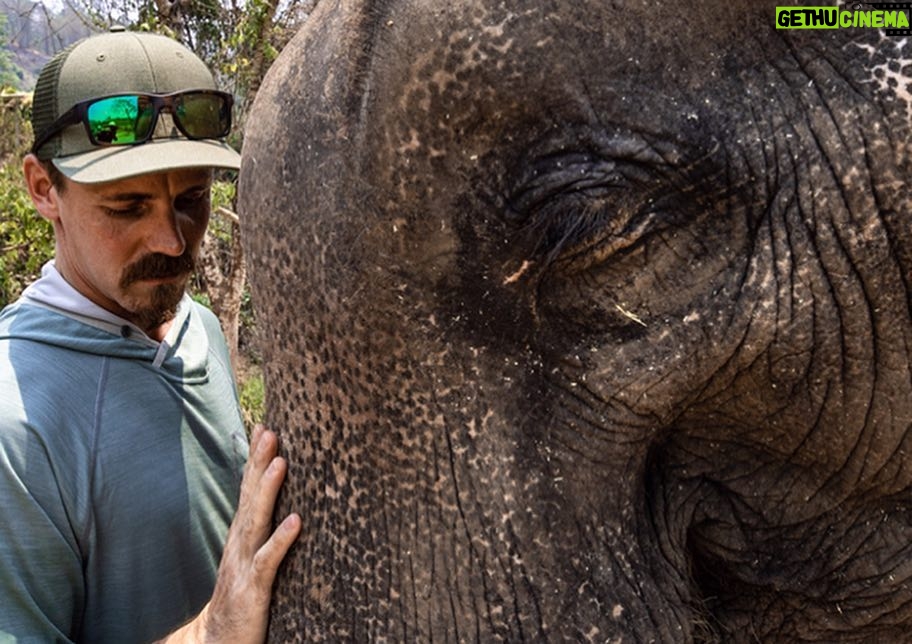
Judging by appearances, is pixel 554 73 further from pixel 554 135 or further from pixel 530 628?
pixel 530 628

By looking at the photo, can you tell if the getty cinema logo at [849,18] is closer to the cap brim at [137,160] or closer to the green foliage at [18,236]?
the cap brim at [137,160]

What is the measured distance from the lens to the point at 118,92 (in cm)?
205

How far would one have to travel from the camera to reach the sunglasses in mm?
2023

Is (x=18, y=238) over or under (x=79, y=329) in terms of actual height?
under

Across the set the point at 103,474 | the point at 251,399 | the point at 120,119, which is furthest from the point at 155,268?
the point at 251,399

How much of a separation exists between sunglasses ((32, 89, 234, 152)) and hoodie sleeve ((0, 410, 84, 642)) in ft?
1.71

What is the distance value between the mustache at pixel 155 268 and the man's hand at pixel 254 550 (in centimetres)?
67

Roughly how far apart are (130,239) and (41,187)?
30 centimetres

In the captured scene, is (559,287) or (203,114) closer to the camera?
(559,287)

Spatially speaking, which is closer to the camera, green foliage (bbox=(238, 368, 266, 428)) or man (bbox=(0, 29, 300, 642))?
man (bbox=(0, 29, 300, 642))

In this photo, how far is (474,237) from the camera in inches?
51.3

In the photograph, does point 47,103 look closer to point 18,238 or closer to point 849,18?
point 849,18

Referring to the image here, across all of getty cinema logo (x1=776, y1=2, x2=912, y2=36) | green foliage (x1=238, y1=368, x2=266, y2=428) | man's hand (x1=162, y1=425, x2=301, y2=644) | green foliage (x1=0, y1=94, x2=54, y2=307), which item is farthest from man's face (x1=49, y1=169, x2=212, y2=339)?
green foliage (x1=238, y1=368, x2=266, y2=428)

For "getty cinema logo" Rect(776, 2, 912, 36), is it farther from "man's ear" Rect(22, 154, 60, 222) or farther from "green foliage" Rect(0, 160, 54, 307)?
"green foliage" Rect(0, 160, 54, 307)
